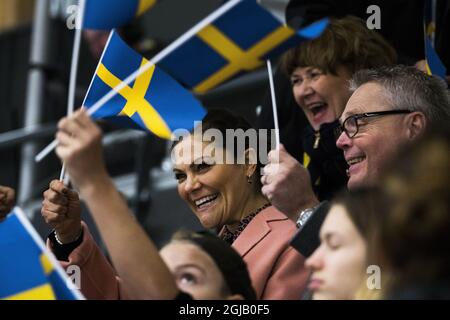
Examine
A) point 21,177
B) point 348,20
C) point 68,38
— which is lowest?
point 21,177

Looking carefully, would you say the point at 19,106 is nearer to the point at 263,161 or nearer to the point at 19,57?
the point at 19,57

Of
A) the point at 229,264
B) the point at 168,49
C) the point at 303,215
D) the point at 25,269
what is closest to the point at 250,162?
the point at 303,215

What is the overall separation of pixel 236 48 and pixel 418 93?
1014 millimetres

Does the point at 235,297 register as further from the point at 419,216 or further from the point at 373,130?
the point at 373,130

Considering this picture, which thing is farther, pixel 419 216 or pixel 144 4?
pixel 144 4

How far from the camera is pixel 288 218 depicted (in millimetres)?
4367

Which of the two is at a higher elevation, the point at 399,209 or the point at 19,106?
the point at 399,209

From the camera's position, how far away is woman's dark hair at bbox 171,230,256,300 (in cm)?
348

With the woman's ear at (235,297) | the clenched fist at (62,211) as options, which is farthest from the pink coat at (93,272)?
the woman's ear at (235,297)

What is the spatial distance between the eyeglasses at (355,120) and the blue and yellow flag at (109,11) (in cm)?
96

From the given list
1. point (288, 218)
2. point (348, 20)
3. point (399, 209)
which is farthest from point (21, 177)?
point (399, 209)

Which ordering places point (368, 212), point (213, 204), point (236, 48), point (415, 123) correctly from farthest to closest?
point (213, 204)
point (415, 123)
point (236, 48)
point (368, 212)

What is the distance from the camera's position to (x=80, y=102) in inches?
341

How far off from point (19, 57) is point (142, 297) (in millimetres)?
6913
